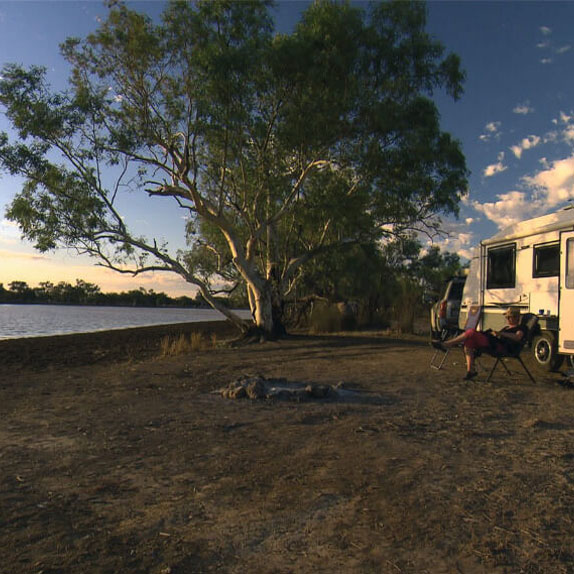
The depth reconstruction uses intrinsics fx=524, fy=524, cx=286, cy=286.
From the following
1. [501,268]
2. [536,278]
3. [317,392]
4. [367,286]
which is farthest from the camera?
[367,286]

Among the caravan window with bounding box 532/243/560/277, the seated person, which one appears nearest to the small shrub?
the caravan window with bounding box 532/243/560/277

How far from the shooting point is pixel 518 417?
19.7 feet

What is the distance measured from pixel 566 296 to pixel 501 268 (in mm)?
2273

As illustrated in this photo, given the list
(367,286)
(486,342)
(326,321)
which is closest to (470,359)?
(486,342)

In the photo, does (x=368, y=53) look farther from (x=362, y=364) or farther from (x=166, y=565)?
(x=166, y=565)

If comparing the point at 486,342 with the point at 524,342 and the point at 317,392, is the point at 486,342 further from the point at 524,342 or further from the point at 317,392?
the point at 317,392

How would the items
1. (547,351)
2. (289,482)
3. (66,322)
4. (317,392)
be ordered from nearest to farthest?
(289,482) < (317,392) < (547,351) < (66,322)

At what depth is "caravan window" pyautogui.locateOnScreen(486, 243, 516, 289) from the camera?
10.7 metres

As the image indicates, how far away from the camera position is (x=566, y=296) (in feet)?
29.2

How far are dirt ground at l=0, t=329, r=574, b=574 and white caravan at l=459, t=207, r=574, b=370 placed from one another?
1886 mm

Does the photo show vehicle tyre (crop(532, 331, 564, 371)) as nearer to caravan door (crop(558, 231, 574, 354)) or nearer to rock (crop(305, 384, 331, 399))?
caravan door (crop(558, 231, 574, 354))

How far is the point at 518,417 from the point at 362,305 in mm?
23150

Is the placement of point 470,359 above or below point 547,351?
below

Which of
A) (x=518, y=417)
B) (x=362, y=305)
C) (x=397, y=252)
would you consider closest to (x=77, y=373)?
(x=518, y=417)
